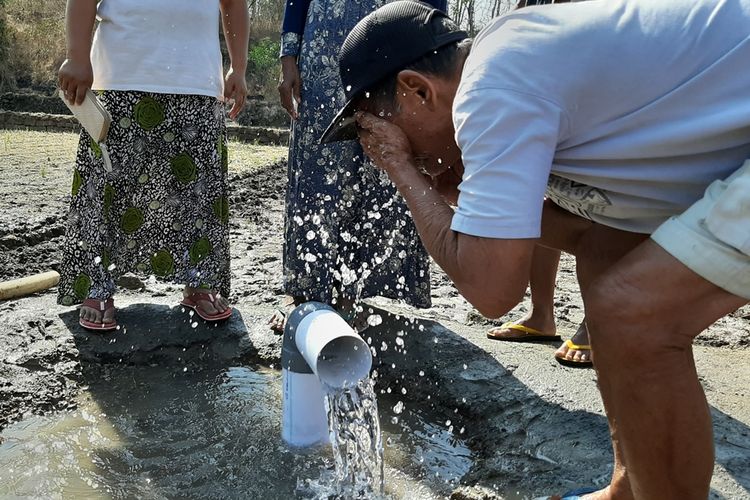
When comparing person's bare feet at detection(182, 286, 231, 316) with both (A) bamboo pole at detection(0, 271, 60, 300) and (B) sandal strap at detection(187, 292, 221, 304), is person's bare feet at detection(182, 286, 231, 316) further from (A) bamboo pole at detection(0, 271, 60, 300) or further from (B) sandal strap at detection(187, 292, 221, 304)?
(A) bamboo pole at detection(0, 271, 60, 300)

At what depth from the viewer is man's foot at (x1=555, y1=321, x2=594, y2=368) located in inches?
106

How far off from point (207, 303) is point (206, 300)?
0.02 meters

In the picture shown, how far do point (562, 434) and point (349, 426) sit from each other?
637mm

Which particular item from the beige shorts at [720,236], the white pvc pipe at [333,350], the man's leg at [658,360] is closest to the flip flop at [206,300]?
the white pvc pipe at [333,350]

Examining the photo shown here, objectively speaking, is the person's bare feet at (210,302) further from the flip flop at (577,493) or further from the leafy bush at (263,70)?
the leafy bush at (263,70)

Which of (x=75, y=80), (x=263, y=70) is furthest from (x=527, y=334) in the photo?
(x=263, y=70)

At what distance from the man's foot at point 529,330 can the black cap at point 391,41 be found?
1502 millimetres

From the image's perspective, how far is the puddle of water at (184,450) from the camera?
7.04 ft

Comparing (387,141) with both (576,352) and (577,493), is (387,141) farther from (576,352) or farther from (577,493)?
(576,352)

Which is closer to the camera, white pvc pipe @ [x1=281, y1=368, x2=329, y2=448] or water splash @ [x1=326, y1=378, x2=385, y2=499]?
water splash @ [x1=326, y1=378, x2=385, y2=499]

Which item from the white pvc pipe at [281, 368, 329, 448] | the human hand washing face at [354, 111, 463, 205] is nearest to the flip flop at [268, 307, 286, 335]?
the white pvc pipe at [281, 368, 329, 448]

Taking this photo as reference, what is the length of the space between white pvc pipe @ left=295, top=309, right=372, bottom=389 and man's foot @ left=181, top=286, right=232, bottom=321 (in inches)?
40.1

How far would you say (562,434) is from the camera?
2283mm

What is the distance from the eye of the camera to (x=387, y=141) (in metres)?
1.73
